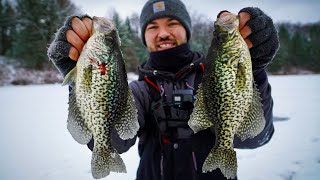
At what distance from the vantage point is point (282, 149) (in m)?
7.15

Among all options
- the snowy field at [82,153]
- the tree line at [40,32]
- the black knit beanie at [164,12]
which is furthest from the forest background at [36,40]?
the black knit beanie at [164,12]

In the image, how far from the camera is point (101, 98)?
2.29m

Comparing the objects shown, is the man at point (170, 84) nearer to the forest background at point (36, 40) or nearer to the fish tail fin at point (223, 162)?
the fish tail fin at point (223, 162)

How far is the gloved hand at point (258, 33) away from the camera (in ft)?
8.00

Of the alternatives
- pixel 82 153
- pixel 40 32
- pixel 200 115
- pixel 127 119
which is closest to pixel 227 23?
pixel 200 115

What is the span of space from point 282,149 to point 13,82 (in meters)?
25.7

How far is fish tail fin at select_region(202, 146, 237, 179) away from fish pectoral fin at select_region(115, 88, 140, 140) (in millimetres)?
591

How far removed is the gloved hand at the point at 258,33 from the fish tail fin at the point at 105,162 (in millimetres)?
1327

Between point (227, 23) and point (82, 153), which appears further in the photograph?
point (82, 153)

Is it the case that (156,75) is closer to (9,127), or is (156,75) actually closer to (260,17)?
(260,17)

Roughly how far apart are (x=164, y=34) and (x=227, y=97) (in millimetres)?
1479

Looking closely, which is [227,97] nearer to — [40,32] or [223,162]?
[223,162]

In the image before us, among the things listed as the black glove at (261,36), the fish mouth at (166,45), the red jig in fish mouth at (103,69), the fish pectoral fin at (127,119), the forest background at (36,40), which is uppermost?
the black glove at (261,36)

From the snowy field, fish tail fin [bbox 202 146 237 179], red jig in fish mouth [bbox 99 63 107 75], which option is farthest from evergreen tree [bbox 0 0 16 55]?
fish tail fin [bbox 202 146 237 179]
